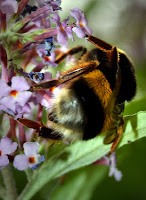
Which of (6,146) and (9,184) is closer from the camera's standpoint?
(6,146)

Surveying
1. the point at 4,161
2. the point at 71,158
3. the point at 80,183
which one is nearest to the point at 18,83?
the point at 4,161

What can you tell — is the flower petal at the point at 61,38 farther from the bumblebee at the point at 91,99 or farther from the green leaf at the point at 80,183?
the green leaf at the point at 80,183

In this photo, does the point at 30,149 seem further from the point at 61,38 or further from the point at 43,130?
the point at 61,38

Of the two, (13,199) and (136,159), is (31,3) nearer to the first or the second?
(13,199)

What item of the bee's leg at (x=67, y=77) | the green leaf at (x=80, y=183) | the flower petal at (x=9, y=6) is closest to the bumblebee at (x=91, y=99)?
→ the bee's leg at (x=67, y=77)

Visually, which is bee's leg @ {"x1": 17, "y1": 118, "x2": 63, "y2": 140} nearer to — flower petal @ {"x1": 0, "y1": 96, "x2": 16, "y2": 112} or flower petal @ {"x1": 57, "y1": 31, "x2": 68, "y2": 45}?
flower petal @ {"x1": 0, "y1": 96, "x2": 16, "y2": 112}

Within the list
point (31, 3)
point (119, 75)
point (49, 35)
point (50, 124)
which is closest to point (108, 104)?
point (119, 75)

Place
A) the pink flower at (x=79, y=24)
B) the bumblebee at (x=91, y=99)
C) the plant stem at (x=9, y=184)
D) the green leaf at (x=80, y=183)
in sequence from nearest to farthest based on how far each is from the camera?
the bumblebee at (x=91, y=99) < the pink flower at (x=79, y=24) < the plant stem at (x=9, y=184) < the green leaf at (x=80, y=183)
